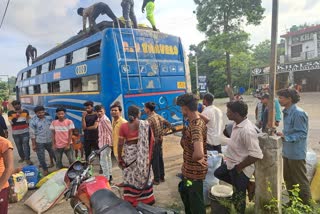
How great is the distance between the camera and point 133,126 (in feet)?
12.3

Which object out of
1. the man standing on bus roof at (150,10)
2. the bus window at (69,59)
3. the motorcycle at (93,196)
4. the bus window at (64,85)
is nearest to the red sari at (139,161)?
the motorcycle at (93,196)

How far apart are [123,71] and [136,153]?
3056 mm

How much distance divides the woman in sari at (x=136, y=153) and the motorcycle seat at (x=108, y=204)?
53.8 inches

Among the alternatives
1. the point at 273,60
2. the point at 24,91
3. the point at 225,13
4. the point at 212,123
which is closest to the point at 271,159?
the point at 273,60

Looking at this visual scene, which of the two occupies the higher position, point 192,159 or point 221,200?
point 192,159

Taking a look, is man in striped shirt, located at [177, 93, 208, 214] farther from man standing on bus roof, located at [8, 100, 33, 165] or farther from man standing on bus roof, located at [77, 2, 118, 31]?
man standing on bus roof, located at [8, 100, 33, 165]

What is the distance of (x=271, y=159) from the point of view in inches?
114

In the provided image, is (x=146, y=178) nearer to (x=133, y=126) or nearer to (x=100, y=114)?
(x=133, y=126)

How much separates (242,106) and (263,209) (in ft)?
4.10

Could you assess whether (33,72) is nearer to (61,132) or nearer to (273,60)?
(61,132)

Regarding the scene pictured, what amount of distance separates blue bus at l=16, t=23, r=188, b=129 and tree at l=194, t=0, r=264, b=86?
14.5m

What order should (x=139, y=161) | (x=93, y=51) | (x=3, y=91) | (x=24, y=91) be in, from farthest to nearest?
(x=3, y=91) < (x=24, y=91) < (x=93, y=51) < (x=139, y=161)

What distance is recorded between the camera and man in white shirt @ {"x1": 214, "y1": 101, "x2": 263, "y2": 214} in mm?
2743

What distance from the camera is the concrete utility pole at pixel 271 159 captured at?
9.46 feet
